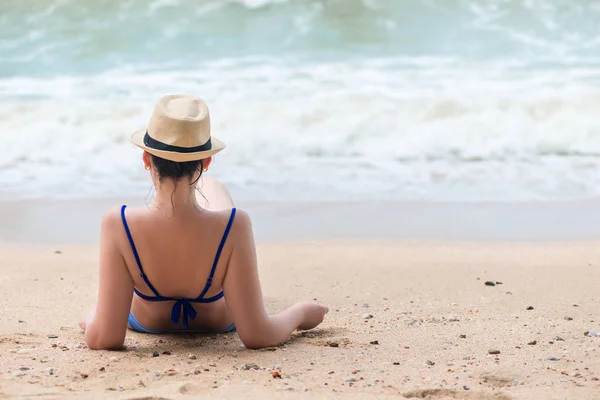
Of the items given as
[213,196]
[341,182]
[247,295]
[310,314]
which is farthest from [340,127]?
[247,295]

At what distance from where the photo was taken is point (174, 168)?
291cm

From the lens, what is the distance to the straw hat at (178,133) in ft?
9.29

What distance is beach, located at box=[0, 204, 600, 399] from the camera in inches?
104

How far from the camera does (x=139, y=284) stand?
310 centimetres

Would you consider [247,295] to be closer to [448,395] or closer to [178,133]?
[178,133]

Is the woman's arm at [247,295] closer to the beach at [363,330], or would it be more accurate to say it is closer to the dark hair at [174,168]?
the beach at [363,330]

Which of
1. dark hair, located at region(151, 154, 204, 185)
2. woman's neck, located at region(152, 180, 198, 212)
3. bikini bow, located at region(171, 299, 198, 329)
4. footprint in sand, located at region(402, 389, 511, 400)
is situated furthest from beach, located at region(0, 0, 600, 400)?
dark hair, located at region(151, 154, 204, 185)

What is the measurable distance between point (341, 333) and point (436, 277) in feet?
3.87

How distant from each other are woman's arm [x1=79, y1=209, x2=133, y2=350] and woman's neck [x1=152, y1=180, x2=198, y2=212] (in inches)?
6.6

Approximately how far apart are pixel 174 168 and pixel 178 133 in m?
0.14

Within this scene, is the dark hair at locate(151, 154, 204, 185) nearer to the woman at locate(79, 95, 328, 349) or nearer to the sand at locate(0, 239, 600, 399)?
the woman at locate(79, 95, 328, 349)

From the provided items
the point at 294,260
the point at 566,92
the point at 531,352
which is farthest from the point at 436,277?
the point at 566,92

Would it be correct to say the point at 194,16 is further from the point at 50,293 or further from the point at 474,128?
the point at 50,293

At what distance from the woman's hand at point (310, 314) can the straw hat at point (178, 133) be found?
2.71ft
